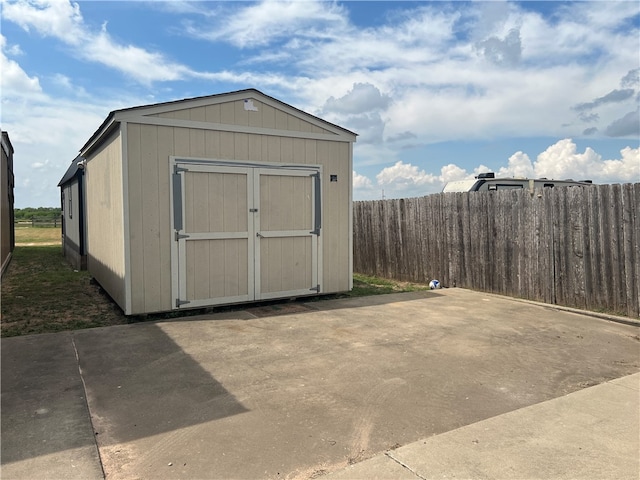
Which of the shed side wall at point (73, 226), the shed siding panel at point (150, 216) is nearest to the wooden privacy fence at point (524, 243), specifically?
the shed siding panel at point (150, 216)

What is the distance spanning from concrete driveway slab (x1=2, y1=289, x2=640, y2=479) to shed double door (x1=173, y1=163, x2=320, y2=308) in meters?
0.65

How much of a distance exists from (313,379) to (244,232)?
3.47m

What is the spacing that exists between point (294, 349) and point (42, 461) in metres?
2.67

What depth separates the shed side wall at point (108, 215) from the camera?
21.5 ft

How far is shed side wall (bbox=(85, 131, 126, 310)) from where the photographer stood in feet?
21.5

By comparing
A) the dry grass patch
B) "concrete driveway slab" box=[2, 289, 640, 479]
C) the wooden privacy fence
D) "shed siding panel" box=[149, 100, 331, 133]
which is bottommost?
"concrete driveway slab" box=[2, 289, 640, 479]

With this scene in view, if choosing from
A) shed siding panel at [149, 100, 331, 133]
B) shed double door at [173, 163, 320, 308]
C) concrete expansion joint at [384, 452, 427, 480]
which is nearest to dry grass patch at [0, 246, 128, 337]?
shed double door at [173, 163, 320, 308]

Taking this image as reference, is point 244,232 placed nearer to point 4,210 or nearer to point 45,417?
point 45,417

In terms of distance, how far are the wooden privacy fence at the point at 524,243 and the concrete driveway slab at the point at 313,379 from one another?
65 centimetres

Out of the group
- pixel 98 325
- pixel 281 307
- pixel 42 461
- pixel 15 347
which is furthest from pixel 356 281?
pixel 42 461

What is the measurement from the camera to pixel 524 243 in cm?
773

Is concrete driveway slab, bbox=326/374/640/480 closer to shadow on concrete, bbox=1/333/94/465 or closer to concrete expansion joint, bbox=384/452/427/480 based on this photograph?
concrete expansion joint, bbox=384/452/427/480

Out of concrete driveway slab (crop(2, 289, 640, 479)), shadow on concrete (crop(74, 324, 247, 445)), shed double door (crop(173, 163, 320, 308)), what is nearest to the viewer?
concrete driveway slab (crop(2, 289, 640, 479))

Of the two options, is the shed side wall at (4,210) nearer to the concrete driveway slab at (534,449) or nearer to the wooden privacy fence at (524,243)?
the wooden privacy fence at (524,243)
